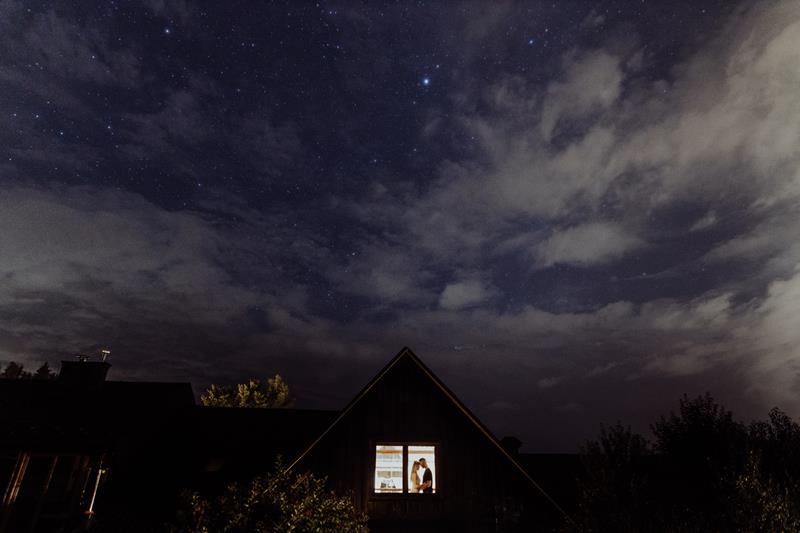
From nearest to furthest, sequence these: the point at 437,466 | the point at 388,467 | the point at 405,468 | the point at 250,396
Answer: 1. the point at 405,468
2. the point at 437,466
3. the point at 388,467
4. the point at 250,396

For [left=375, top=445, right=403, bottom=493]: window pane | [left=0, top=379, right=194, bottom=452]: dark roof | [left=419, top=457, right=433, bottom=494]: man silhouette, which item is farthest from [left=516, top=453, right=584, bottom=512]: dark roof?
[left=0, top=379, right=194, bottom=452]: dark roof

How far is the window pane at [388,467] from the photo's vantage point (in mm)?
18344

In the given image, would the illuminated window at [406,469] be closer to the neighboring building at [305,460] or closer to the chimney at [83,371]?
the neighboring building at [305,460]

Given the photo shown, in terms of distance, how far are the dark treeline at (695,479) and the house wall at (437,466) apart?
3.09 metres

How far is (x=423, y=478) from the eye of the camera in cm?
1681

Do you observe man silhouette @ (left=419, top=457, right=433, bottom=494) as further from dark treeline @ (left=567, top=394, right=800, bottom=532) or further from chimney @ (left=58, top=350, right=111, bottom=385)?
chimney @ (left=58, top=350, right=111, bottom=385)

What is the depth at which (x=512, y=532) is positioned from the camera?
1545cm

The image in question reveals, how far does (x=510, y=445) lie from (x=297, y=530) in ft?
A: 53.8

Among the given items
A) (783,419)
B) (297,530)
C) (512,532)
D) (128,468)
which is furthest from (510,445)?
(128,468)

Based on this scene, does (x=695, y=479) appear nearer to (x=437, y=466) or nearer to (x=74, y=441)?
(x=437, y=466)

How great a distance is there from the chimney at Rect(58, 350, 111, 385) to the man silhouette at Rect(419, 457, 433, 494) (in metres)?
21.9

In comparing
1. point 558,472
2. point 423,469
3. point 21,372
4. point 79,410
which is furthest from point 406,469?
point 21,372

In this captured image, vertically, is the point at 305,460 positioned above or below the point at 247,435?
below

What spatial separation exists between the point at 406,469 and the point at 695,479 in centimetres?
1466
